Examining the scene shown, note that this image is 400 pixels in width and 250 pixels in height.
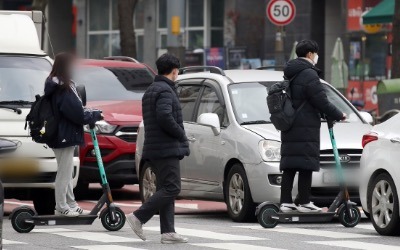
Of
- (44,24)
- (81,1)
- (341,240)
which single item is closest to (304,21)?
(81,1)

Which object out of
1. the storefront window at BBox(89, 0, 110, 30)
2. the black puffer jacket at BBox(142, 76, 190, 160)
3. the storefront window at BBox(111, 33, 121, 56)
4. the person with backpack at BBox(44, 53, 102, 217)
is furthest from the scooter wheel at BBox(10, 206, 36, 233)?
the storefront window at BBox(89, 0, 110, 30)

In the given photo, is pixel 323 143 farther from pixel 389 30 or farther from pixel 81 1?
pixel 81 1

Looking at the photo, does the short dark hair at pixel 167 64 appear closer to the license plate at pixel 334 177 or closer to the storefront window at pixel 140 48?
the license plate at pixel 334 177

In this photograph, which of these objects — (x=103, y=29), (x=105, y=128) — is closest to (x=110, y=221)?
(x=105, y=128)

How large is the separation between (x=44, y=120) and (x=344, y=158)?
3.40 m

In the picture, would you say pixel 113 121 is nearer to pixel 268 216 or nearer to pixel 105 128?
pixel 105 128

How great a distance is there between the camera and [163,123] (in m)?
13.4

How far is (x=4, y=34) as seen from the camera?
17.9 metres

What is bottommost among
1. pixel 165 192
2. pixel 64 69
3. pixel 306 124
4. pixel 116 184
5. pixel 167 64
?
pixel 116 184

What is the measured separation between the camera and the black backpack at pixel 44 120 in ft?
47.6

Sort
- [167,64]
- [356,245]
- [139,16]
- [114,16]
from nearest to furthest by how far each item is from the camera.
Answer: [356,245] → [167,64] → [139,16] → [114,16]

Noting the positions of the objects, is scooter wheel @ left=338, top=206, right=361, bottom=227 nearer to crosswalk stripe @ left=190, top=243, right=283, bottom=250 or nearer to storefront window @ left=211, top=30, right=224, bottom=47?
crosswalk stripe @ left=190, top=243, right=283, bottom=250

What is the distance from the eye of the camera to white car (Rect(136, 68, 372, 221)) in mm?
15836

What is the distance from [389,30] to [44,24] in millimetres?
20474
